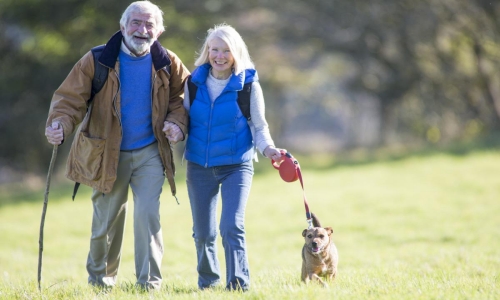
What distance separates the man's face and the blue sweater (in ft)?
0.44

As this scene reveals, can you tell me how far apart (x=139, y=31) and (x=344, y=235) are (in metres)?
6.98

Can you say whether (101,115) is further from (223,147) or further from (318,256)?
(318,256)

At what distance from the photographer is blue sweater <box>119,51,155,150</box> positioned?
5621 mm

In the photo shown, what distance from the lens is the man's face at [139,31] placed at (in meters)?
5.50

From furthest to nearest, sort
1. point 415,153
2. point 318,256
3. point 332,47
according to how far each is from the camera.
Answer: point 332,47 < point 415,153 < point 318,256

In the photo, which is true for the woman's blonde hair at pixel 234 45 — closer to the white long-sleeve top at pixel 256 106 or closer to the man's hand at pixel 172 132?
the white long-sleeve top at pixel 256 106

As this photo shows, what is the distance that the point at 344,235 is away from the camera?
11508 mm

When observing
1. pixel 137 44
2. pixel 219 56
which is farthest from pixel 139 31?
pixel 219 56

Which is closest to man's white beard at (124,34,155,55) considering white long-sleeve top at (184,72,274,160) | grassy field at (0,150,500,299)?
white long-sleeve top at (184,72,274,160)

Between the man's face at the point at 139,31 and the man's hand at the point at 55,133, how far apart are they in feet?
2.93

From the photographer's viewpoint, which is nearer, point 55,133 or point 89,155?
point 55,133

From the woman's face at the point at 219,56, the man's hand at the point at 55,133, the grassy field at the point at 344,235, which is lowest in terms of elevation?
the grassy field at the point at 344,235

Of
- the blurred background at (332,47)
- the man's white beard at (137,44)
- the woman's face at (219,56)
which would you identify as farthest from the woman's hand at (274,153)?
the blurred background at (332,47)

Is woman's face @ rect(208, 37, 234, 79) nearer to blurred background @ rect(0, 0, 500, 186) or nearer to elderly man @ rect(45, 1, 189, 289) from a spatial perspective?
elderly man @ rect(45, 1, 189, 289)
